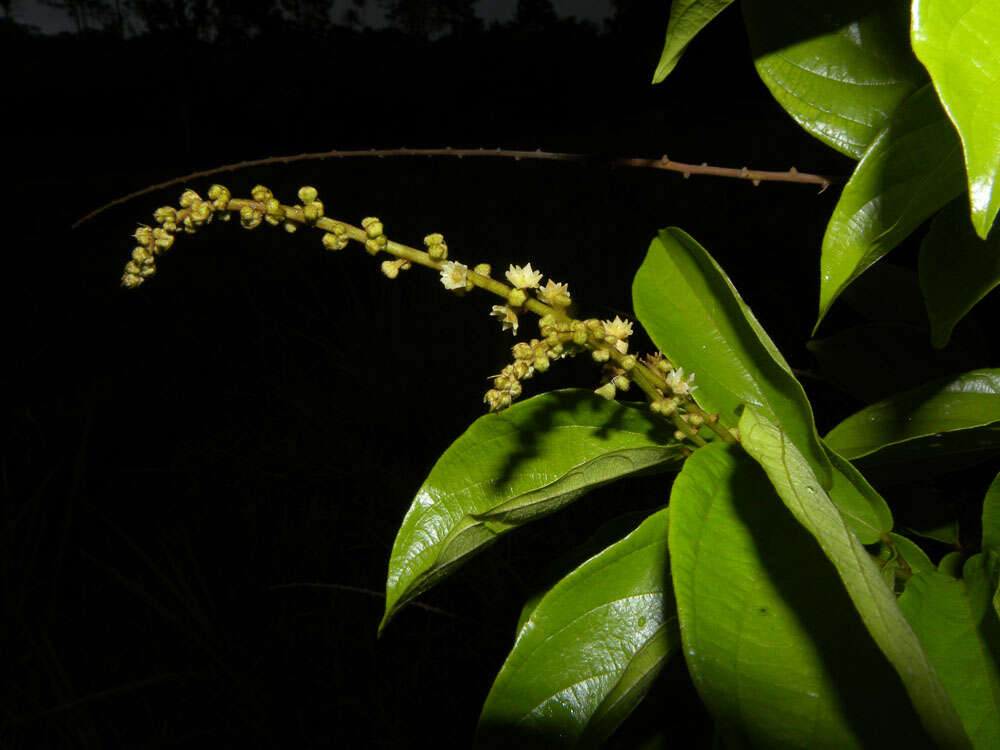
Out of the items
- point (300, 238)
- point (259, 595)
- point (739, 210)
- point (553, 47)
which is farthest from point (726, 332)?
point (553, 47)

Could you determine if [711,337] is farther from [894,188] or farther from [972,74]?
[972,74]

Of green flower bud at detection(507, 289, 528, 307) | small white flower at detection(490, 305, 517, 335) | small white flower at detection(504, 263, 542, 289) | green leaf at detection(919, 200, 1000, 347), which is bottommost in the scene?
small white flower at detection(490, 305, 517, 335)

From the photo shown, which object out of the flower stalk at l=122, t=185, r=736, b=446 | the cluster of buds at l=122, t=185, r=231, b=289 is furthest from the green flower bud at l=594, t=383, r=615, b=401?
the cluster of buds at l=122, t=185, r=231, b=289

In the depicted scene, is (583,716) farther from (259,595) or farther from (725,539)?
(259,595)

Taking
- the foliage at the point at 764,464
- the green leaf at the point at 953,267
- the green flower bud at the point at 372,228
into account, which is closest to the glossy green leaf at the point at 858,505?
the foliage at the point at 764,464

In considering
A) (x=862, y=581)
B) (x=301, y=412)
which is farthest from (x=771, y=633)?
(x=301, y=412)

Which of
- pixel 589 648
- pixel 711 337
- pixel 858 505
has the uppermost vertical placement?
pixel 711 337

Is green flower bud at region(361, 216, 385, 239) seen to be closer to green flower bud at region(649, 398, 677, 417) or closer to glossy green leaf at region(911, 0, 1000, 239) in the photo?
green flower bud at region(649, 398, 677, 417)
